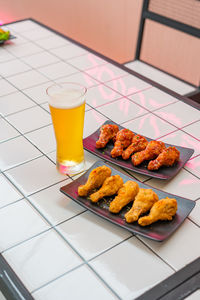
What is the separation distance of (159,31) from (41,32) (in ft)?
2.61

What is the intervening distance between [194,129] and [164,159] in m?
A: 0.37

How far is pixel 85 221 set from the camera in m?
1.09

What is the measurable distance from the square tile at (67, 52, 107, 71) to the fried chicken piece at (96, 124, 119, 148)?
0.76m

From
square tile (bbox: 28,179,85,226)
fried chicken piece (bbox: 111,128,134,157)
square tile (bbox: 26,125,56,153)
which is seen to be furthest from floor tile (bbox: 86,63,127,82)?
square tile (bbox: 28,179,85,226)

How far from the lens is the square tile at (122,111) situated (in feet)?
5.28

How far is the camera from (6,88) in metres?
1.83

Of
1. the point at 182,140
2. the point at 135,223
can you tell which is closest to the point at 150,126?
the point at 182,140

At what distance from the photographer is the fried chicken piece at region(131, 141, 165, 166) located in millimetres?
1255

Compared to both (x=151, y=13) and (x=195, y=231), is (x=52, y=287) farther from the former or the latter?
(x=151, y=13)

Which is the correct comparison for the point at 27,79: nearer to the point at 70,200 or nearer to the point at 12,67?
the point at 12,67

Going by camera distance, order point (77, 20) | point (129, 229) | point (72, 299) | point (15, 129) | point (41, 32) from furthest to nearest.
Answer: point (77, 20), point (41, 32), point (15, 129), point (129, 229), point (72, 299)

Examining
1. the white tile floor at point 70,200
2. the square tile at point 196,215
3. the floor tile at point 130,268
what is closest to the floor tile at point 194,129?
the white tile floor at point 70,200

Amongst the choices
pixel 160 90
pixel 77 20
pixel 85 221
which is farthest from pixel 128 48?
pixel 85 221

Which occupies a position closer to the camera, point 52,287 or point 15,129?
point 52,287
